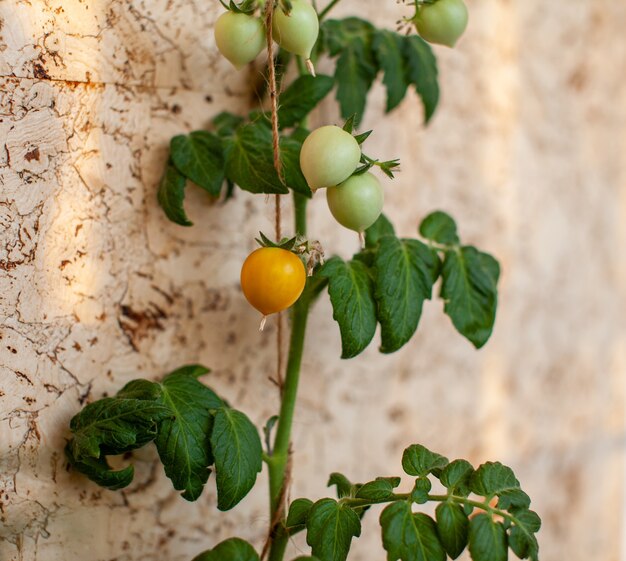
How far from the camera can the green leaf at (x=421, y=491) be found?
62 centimetres

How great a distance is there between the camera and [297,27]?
0.64m

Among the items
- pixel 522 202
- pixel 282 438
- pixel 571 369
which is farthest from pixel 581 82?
pixel 282 438

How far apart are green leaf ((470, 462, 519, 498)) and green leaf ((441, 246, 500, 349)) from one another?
0.56 feet

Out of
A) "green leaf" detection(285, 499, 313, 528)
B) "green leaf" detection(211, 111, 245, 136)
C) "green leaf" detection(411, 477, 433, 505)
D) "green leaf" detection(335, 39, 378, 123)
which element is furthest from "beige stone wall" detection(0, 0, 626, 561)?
"green leaf" detection(411, 477, 433, 505)

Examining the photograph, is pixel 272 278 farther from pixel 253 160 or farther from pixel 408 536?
pixel 408 536

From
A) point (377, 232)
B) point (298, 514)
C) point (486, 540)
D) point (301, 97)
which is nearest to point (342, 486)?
point (298, 514)

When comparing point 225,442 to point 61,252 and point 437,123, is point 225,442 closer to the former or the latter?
point 61,252

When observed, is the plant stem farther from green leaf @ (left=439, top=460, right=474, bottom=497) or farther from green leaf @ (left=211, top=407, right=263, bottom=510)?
green leaf @ (left=439, top=460, right=474, bottom=497)

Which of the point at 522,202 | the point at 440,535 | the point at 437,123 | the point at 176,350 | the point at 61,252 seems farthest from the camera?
the point at 522,202

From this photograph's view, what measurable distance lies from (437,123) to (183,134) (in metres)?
0.46

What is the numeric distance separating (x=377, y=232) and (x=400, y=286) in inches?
4.3

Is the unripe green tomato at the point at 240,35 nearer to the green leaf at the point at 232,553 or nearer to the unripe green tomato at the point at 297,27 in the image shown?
the unripe green tomato at the point at 297,27

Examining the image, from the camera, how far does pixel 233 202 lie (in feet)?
2.87

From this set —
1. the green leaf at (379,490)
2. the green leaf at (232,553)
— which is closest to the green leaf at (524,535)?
the green leaf at (379,490)
